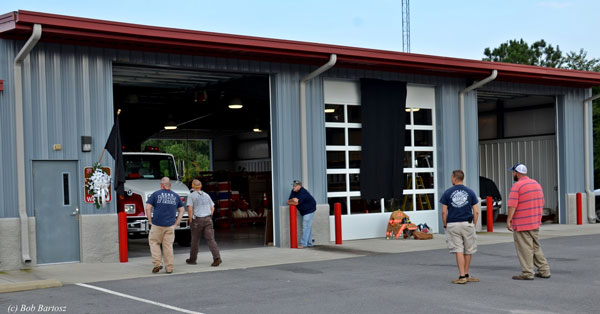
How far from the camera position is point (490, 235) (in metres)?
19.8

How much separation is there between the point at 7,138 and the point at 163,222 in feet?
12.1

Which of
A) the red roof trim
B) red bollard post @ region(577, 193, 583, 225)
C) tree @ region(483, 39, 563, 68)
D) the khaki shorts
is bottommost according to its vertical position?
red bollard post @ region(577, 193, 583, 225)

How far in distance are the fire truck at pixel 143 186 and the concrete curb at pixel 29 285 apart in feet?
16.4

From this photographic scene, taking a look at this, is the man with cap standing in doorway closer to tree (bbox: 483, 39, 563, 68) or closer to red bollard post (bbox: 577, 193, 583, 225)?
red bollard post (bbox: 577, 193, 583, 225)

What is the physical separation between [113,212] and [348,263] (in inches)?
195

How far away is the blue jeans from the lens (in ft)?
56.3

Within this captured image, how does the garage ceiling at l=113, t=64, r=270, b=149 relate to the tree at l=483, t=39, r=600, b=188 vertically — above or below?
below

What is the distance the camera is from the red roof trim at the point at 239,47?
1372cm

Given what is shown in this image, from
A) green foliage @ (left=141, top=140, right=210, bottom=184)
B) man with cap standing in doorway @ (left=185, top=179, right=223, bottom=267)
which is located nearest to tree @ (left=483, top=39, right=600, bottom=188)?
green foliage @ (left=141, top=140, right=210, bottom=184)

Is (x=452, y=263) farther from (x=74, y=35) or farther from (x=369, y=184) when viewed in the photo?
(x=74, y=35)

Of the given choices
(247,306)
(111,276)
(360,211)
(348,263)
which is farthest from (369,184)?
(247,306)

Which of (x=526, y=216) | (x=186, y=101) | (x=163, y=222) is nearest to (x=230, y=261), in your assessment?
(x=163, y=222)

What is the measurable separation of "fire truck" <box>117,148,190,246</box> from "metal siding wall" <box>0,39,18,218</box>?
9.56 ft

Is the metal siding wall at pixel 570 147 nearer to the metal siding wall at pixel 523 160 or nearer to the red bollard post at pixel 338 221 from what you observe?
the metal siding wall at pixel 523 160
